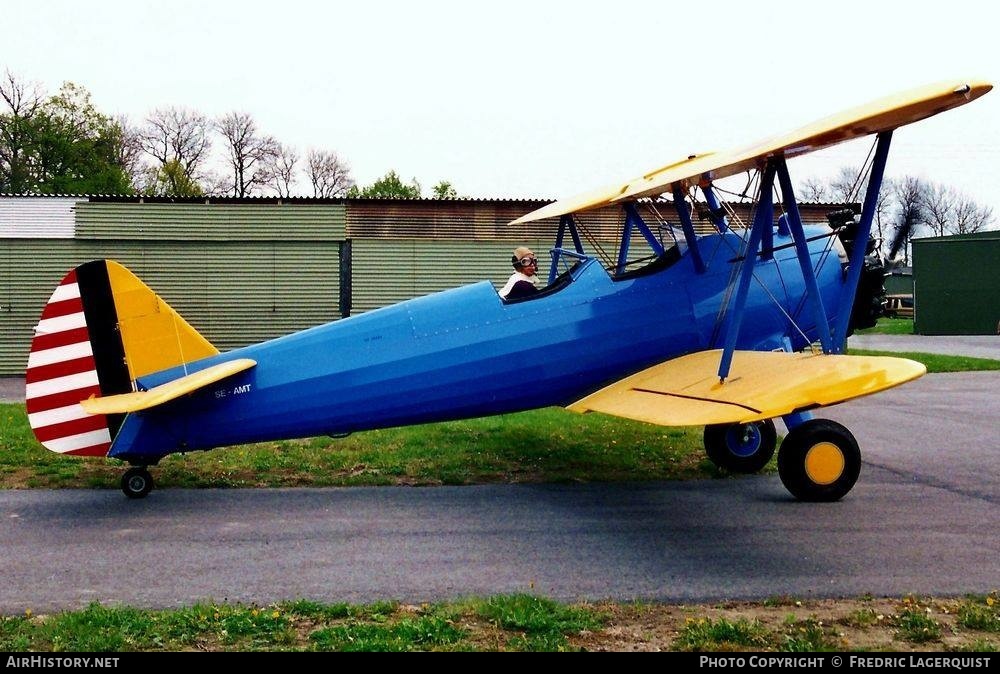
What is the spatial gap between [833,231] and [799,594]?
421 centimetres

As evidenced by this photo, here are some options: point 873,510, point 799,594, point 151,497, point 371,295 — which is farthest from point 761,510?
point 371,295

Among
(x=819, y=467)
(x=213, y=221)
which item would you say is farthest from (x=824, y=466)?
(x=213, y=221)

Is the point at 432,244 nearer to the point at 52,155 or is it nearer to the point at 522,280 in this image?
the point at 522,280

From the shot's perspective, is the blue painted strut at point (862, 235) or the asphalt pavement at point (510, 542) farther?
the blue painted strut at point (862, 235)

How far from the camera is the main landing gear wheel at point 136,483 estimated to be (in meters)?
7.37

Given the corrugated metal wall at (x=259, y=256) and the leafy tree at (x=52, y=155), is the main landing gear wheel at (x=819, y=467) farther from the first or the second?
the leafy tree at (x=52, y=155)

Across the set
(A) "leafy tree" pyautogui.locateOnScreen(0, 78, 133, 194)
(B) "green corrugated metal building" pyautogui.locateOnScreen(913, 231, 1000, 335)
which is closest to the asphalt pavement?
(B) "green corrugated metal building" pyautogui.locateOnScreen(913, 231, 1000, 335)

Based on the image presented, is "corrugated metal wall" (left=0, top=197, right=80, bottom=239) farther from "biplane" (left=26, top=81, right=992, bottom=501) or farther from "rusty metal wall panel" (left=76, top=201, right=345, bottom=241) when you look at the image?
"biplane" (left=26, top=81, right=992, bottom=501)

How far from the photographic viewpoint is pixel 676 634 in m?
4.04

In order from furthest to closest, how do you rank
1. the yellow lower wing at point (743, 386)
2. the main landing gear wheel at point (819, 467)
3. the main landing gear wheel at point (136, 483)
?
the main landing gear wheel at point (136, 483), the main landing gear wheel at point (819, 467), the yellow lower wing at point (743, 386)

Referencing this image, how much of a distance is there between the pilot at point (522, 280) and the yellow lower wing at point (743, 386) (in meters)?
1.08

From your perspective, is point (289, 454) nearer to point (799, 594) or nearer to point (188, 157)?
point (799, 594)

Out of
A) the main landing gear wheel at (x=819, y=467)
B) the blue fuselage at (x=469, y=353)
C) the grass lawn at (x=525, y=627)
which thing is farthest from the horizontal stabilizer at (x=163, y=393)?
the main landing gear wheel at (x=819, y=467)

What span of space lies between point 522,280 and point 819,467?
2.87 meters
